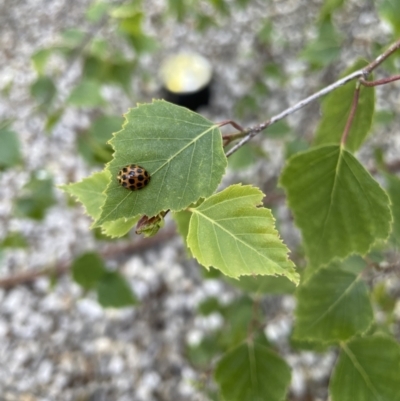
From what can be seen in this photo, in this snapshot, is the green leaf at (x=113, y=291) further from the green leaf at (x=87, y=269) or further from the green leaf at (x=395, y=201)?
the green leaf at (x=395, y=201)

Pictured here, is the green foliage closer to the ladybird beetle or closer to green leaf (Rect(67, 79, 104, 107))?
green leaf (Rect(67, 79, 104, 107))

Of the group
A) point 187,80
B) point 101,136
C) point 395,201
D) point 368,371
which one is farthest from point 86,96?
point 187,80

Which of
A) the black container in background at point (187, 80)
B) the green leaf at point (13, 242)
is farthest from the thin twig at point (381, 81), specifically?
the black container in background at point (187, 80)

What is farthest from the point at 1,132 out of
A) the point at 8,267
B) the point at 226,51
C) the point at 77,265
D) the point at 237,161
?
the point at 226,51

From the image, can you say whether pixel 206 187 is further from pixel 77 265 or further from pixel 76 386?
pixel 76 386

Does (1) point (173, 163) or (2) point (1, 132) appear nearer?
(1) point (173, 163)
